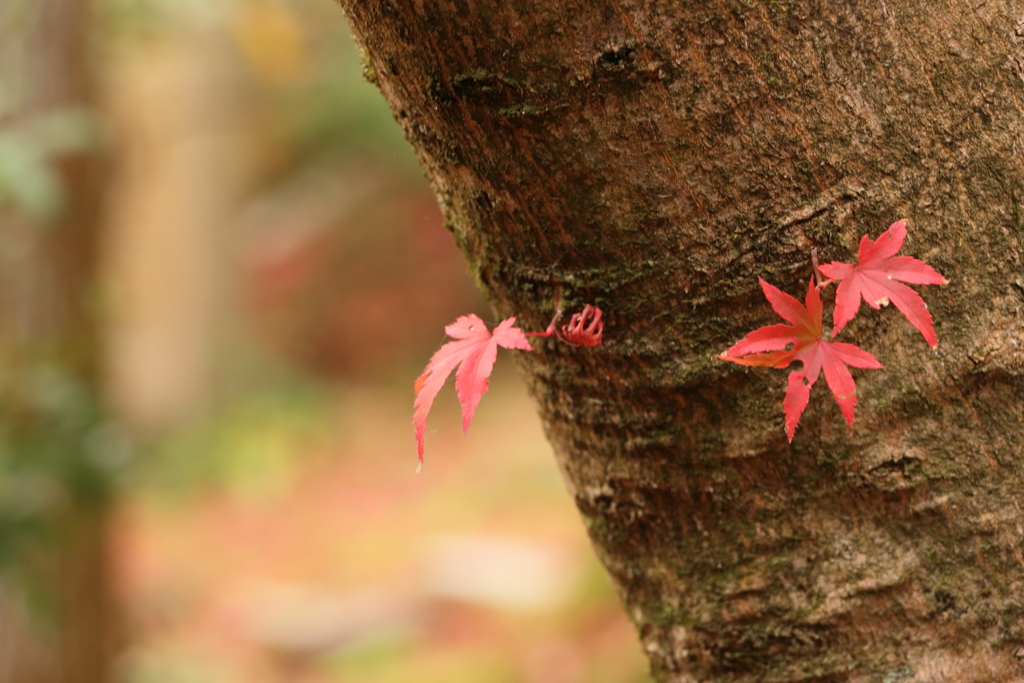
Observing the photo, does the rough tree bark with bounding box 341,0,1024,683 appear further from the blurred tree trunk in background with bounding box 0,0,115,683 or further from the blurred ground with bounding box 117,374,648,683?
the blurred ground with bounding box 117,374,648,683

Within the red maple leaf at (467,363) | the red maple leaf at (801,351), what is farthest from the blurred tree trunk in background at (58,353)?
the red maple leaf at (801,351)

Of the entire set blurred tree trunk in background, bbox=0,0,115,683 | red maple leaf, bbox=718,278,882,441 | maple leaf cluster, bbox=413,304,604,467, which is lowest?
red maple leaf, bbox=718,278,882,441

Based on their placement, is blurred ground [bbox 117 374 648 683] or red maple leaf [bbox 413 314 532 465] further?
blurred ground [bbox 117 374 648 683]

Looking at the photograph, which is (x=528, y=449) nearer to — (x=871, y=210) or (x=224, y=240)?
(x=224, y=240)

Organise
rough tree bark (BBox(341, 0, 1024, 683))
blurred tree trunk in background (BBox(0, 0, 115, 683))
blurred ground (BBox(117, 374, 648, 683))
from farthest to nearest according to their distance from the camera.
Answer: blurred ground (BBox(117, 374, 648, 683))
blurred tree trunk in background (BBox(0, 0, 115, 683))
rough tree bark (BBox(341, 0, 1024, 683))

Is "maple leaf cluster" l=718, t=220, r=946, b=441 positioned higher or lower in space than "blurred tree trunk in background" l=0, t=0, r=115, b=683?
lower

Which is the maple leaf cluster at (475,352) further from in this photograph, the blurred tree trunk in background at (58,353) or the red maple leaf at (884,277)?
the blurred tree trunk in background at (58,353)

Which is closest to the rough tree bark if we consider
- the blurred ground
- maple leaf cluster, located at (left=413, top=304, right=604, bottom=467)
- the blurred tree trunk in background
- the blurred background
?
maple leaf cluster, located at (left=413, top=304, right=604, bottom=467)

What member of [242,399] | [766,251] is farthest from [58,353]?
[242,399]
